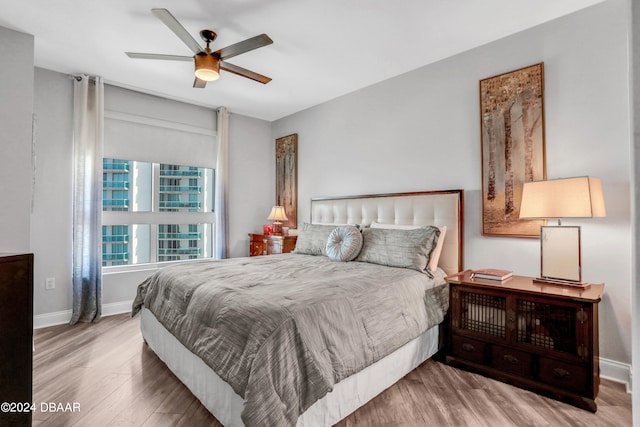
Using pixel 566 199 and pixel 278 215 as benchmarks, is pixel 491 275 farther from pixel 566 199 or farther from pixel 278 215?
pixel 278 215

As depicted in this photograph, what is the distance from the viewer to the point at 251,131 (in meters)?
5.07

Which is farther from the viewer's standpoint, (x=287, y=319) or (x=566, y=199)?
(x=566, y=199)

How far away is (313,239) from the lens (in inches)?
139

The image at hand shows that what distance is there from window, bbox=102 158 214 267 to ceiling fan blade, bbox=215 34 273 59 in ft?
7.91

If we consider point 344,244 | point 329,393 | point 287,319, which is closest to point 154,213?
point 344,244

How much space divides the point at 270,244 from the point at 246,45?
2.71 metres

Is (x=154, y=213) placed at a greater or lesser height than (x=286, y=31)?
lesser

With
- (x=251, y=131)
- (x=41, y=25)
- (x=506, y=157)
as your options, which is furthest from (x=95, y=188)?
(x=506, y=157)

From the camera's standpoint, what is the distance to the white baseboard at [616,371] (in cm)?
215

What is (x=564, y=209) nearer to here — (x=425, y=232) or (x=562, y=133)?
(x=562, y=133)

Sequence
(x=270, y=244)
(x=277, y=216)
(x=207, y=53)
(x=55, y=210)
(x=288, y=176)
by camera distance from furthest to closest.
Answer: (x=288, y=176) < (x=277, y=216) < (x=270, y=244) < (x=55, y=210) < (x=207, y=53)

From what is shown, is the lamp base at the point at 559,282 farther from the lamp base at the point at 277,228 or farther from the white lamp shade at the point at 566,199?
the lamp base at the point at 277,228

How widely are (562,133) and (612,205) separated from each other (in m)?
0.64

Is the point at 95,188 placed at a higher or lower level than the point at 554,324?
higher
